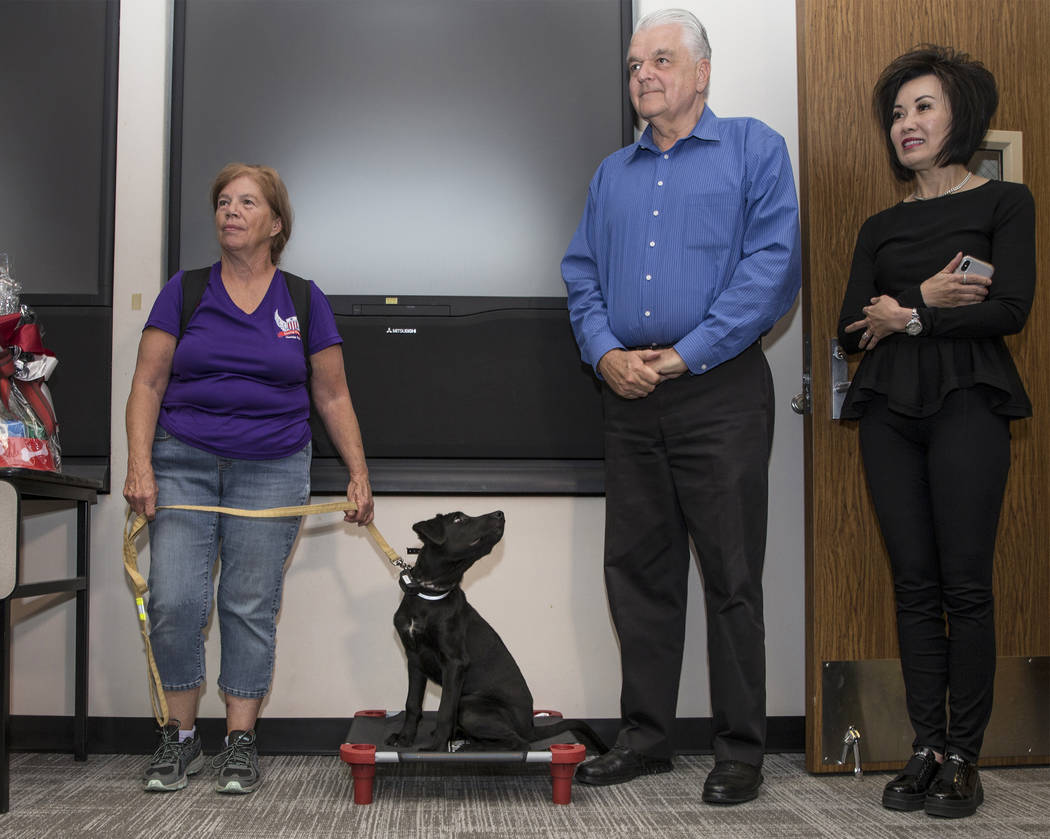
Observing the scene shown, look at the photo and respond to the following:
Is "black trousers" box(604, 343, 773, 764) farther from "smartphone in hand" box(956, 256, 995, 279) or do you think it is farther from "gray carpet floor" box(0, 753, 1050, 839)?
"smartphone in hand" box(956, 256, 995, 279)

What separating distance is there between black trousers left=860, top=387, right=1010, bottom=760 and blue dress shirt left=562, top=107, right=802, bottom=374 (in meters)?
0.41

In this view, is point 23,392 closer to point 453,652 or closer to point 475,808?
point 453,652

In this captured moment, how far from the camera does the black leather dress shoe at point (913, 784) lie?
6.54 feet

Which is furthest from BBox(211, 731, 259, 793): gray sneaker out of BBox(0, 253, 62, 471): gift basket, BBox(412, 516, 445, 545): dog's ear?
BBox(0, 253, 62, 471): gift basket

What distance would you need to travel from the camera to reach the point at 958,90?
212cm

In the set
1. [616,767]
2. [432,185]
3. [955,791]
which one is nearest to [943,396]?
[955,791]

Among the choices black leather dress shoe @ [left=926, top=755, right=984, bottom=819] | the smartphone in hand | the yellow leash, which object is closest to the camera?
black leather dress shoe @ [left=926, top=755, right=984, bottom=819]

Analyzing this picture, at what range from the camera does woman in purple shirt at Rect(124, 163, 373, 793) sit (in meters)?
2.18

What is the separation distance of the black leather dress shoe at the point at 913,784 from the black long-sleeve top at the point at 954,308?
2.50 ft

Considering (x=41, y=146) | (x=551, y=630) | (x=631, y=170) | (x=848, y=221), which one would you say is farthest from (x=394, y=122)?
(x=551, y=630)

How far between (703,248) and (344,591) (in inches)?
53.6

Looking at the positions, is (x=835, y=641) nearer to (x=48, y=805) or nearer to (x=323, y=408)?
(x=323, y=408)

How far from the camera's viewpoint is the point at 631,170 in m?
2.35

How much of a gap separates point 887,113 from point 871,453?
83 cm
